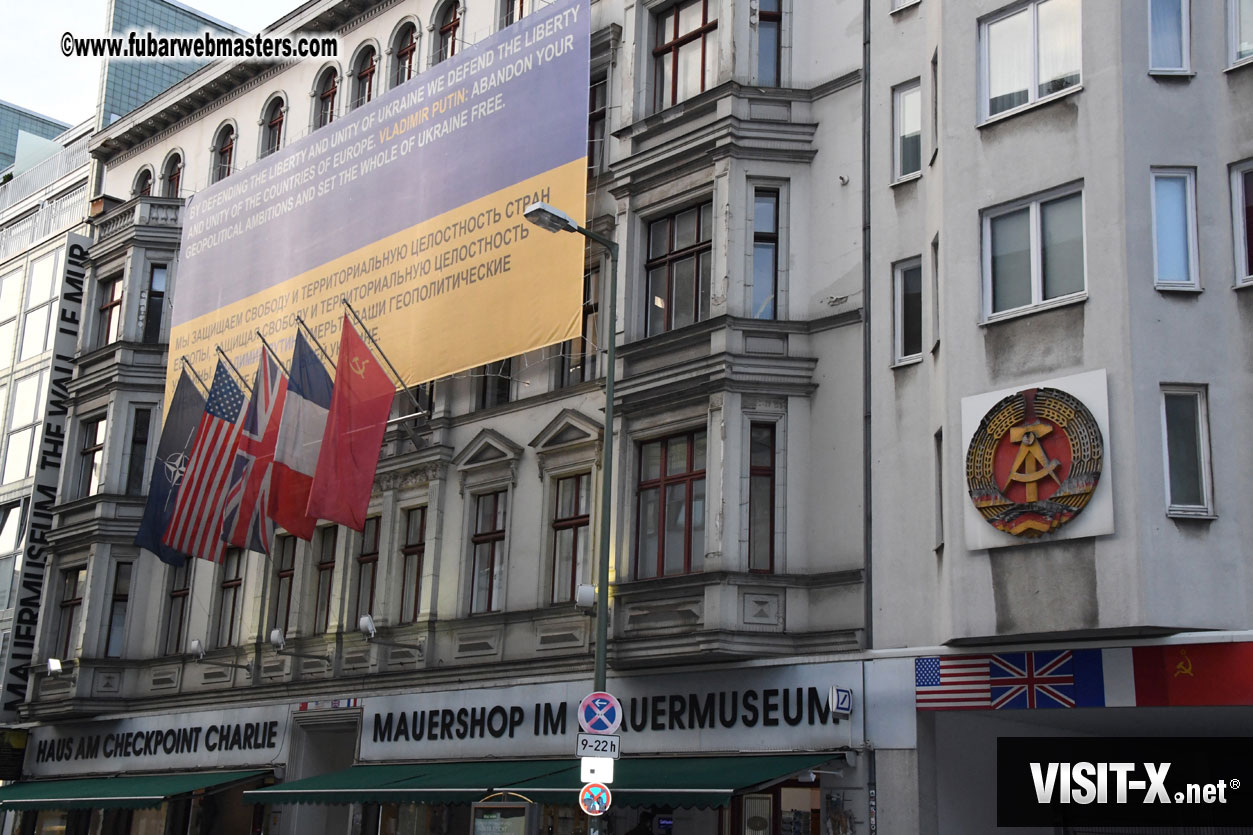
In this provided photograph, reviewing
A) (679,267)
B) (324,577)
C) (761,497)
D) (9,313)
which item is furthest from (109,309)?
(761,497)

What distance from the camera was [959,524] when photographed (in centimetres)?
1947

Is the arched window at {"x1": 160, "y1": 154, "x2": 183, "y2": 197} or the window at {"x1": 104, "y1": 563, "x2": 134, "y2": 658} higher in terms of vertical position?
the arched window at {"x1": 160, "y1": 154, "x2": 183, "y2": 197}

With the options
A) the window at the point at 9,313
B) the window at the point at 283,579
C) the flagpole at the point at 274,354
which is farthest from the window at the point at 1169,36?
the window at the point at 9,313

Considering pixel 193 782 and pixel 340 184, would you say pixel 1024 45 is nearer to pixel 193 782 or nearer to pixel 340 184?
pixel 340 184

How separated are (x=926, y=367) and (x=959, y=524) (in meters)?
3.08

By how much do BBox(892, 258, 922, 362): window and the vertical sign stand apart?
26359 millimetres

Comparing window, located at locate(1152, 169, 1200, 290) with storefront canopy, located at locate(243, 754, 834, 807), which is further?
storefront canopy, located at locate(243, 754, 834, 807)

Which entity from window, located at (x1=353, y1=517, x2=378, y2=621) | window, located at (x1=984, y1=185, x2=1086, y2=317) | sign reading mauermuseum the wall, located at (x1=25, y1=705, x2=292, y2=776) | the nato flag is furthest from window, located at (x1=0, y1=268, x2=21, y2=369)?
window, located at (x1=984, y1=185, x2=1086, y2=317)

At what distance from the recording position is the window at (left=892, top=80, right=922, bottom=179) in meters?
23.0

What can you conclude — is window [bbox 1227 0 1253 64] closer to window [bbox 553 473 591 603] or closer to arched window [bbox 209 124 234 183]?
window [bbox 553 473 591 603]

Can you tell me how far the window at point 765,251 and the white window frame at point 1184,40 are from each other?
688cm

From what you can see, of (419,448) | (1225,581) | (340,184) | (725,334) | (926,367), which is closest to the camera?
(1225,581)

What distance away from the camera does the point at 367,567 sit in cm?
3111

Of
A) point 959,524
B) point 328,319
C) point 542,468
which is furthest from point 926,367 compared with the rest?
point 328,319
